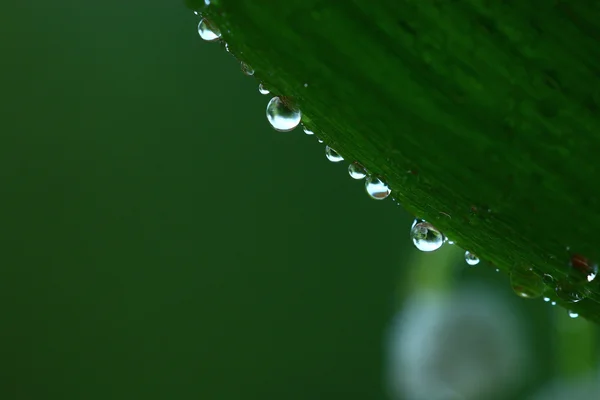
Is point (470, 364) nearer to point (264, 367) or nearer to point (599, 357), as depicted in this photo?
point (599, 357)

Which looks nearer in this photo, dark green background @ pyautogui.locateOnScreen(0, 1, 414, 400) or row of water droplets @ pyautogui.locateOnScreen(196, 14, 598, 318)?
row of water droplets @ pyautogui.locateOnScreen(196, 14, 598, 318)

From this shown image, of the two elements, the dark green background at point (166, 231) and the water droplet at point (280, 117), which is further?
the dark green background at point (166, 231)

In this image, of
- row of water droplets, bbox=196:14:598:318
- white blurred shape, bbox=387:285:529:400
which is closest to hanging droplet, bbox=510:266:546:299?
row of water droplets, bbox=196:14:598:318

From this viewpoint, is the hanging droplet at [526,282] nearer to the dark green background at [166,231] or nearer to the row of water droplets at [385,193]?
the row of water droplets at [385,193]

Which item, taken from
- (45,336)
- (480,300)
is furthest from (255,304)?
(480,300)

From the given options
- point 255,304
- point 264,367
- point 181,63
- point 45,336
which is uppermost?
point 181,63

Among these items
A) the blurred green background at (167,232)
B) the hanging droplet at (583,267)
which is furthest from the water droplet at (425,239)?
the blurred green background at (167,232)

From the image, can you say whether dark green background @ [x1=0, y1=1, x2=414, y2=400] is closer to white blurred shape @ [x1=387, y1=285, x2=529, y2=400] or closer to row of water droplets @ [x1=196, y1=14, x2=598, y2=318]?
white blurred shape @ [x1=387, y1=285, x2=529, y2=400]
